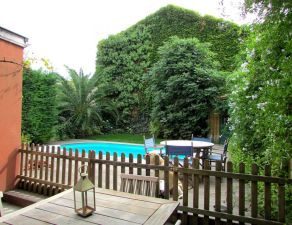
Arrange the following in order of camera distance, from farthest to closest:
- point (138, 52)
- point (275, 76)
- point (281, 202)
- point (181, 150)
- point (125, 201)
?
point (138, 52), point (181, 150), point (281, 202), point (275, 76), point (125, 201)

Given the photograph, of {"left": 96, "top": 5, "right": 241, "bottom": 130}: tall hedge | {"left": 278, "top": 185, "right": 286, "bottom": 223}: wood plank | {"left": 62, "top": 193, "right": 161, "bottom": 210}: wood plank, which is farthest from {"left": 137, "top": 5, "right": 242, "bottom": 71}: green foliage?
{"left": 62, "top": 193, "right": 161, "bottom": 210}: wood plank

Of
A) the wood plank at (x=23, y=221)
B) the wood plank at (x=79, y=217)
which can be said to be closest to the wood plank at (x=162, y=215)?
the wood plank at (x=79, y=217)

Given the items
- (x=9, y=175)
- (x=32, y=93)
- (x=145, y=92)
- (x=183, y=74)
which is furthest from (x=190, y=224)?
(x=145, y=92)

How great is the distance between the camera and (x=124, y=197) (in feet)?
8.80

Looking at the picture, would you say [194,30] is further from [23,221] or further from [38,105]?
[23,221]

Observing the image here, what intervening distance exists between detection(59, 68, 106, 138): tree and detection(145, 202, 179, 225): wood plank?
1252 cm

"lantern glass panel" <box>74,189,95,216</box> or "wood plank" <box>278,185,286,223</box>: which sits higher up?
"lantern glass panel" <box>74,189,95,216</box>

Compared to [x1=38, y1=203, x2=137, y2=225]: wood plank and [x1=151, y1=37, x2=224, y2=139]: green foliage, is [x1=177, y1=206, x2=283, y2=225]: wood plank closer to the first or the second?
[x1=38, y1=203, x2=137, y2=225]: wood plank

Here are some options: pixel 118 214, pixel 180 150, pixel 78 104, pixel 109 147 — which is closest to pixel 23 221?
pixel 118 214

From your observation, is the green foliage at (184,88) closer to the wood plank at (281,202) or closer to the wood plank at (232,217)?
the wood plank at (232,217)

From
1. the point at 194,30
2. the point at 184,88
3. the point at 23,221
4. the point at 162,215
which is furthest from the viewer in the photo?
the point at 194,30

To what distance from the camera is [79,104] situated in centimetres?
1473

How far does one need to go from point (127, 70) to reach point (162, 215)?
53.9 feet

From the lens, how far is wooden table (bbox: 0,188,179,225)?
6.83 ft
